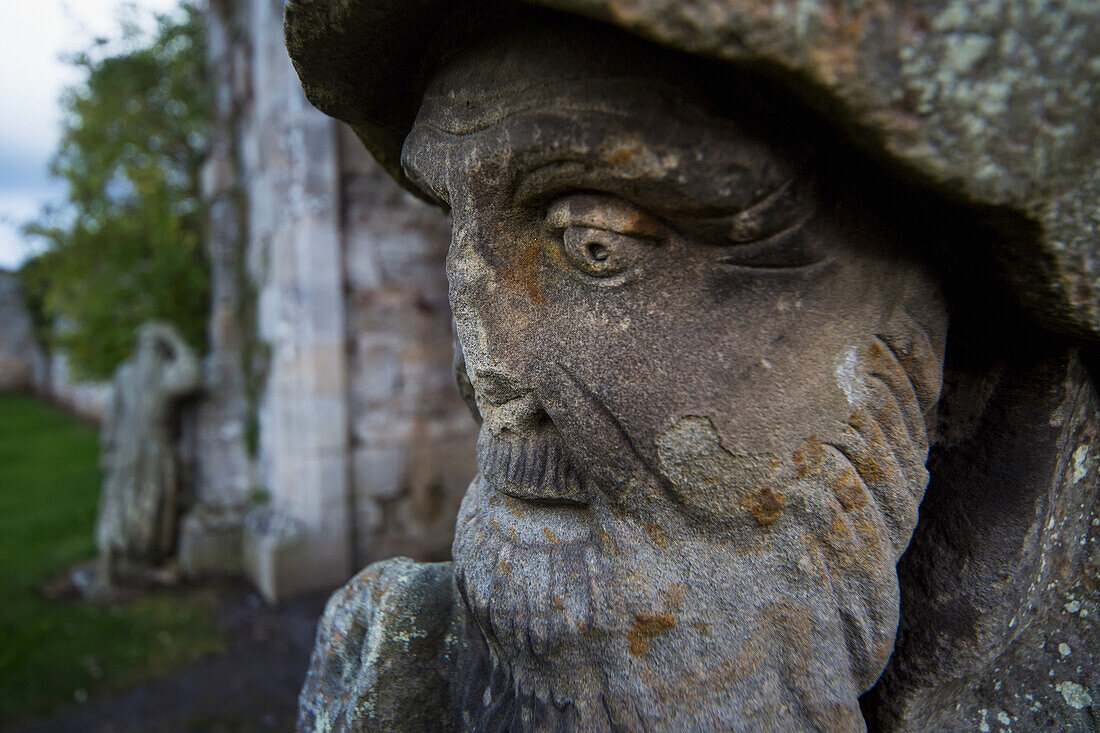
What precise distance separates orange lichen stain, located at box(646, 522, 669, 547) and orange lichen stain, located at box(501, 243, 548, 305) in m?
0.30

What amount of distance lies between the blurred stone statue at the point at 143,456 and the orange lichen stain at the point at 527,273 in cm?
401

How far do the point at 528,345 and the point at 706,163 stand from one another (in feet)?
0.98

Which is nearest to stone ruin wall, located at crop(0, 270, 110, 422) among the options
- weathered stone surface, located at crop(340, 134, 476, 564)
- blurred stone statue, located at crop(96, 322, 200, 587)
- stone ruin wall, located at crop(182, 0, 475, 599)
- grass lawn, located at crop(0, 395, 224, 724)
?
grass lawn, located at crop(0, 395, 224, 724)

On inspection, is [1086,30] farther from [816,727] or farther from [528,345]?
[816,727]

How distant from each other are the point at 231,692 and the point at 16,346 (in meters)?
14.2

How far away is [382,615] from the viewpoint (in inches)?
39.4

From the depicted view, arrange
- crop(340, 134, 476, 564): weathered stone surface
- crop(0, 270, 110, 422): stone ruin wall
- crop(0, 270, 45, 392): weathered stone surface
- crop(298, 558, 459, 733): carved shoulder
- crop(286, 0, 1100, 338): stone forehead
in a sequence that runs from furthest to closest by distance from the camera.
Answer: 1. crop(0, 270, 45, 392): weathered stone surface
2. crop(0, 270, 110, 422): stone ruin wall
3. crop(340, 134, 476, 564): weathered stone surface
4. crop(298, 558, 459, 733): carved shoulder
5. crop(286, 0, 1100, 338): stone forehead

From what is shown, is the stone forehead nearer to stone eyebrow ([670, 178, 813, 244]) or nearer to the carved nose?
stone eyebrow ([670, 178, 813, 244])

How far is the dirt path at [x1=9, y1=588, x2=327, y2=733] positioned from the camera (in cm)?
281

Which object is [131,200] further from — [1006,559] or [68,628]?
[1006,559]

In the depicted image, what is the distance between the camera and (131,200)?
5.37 meters

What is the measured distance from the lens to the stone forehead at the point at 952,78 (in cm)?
57

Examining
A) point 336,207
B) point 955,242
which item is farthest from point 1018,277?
point 336,207

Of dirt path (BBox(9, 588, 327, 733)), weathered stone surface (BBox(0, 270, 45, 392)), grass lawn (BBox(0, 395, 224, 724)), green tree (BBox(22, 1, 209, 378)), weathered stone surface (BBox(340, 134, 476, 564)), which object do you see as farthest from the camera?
weathered stone surface (BBox(0, 270, 45, 392))
